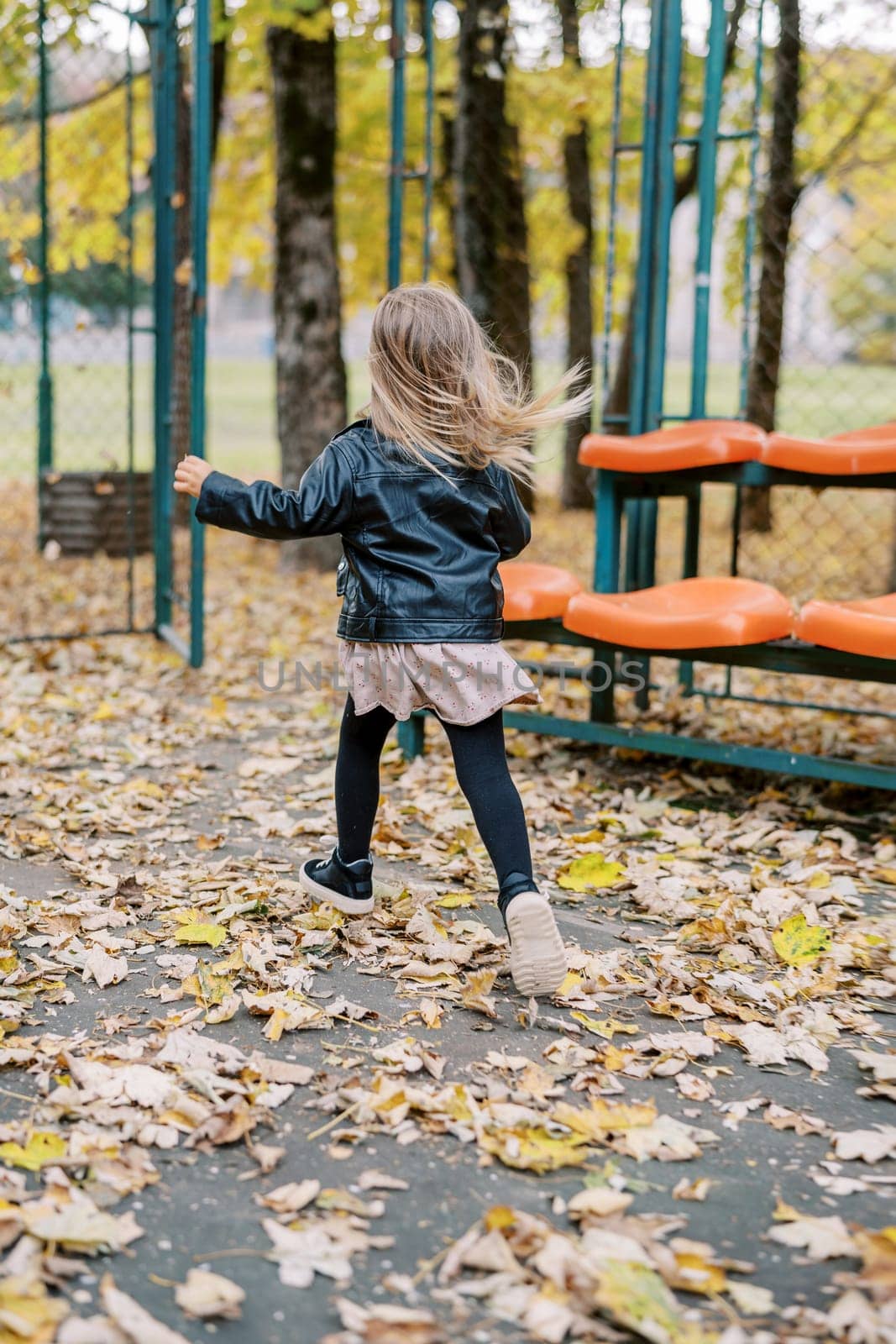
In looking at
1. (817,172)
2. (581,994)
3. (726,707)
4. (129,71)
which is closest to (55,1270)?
(581,994)

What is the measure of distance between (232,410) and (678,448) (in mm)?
19551

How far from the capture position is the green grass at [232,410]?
9.59m

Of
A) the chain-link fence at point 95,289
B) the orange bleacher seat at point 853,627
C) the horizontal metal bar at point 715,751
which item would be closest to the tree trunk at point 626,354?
the chain-link fence at point 95,289

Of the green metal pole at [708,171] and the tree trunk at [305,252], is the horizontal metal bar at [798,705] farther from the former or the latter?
the tree trunk at [305,252]

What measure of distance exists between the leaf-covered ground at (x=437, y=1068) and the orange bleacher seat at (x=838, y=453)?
102cm

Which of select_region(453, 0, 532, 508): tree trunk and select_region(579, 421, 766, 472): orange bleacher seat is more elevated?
select_region(453, 0, 532, 508): tree trunk

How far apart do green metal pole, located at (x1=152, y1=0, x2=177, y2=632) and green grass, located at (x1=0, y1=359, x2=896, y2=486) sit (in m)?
0.51

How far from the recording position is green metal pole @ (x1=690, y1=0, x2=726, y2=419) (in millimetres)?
4559

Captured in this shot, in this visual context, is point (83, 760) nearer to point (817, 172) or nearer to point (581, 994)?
point (581, 994)

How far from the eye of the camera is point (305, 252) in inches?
317

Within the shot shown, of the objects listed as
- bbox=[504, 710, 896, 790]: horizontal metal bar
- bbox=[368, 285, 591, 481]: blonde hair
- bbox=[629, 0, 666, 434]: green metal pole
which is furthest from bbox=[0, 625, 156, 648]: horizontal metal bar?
bbox=[368, 285, 591, 481]: blonde hair

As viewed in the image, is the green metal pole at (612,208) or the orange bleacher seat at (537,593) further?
the green metal pole at (612,208)

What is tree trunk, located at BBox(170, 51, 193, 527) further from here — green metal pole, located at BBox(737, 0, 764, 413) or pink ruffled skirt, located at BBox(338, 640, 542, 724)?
pink ruffled skirt, located at BBox(338, 640, 542, 724)

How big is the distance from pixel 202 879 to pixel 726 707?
2.56 metres
